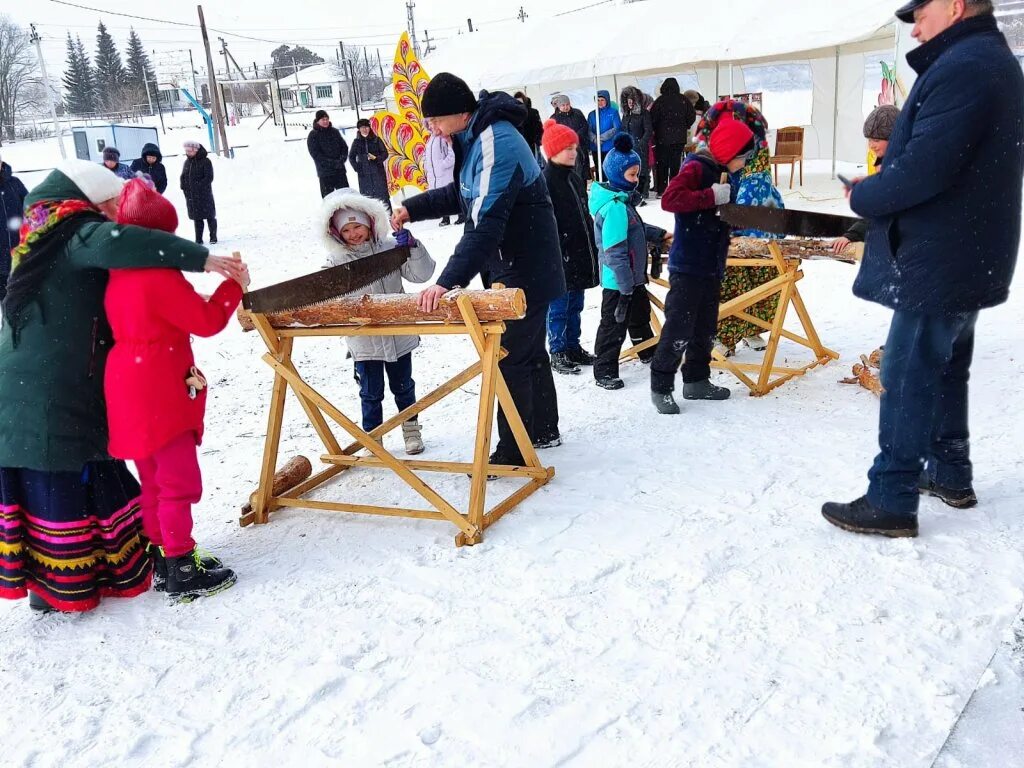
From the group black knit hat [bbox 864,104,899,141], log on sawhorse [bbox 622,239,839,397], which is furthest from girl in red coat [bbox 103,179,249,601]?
black knit hat [bbox 864,104,899,141]

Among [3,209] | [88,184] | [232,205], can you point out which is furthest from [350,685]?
[232,205]

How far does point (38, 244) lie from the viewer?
288 cm

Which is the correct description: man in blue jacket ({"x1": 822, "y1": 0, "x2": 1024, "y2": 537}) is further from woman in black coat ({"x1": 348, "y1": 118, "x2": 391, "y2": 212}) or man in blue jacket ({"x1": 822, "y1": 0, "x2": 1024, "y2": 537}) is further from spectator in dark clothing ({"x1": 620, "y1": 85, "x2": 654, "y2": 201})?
woman in black coat ({"x1": 348, "y1": 118, "x2": 391, "y2": 212})

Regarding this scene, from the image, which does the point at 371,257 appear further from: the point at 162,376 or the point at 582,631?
the point at 582,631

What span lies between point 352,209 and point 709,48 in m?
12.0

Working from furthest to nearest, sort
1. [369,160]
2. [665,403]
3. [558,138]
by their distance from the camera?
[369,160] < [558,138] < [665,403]

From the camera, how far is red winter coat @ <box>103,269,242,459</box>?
2928 mm

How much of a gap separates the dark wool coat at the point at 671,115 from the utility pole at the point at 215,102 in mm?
18647

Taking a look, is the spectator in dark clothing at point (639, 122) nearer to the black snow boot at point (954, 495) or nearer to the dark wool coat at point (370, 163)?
the dark wool coat at point (370, 163)

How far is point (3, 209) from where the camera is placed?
Result: 7.19m

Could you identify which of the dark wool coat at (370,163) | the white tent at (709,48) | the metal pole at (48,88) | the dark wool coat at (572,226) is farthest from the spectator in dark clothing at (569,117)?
the metal pole at (48,88)

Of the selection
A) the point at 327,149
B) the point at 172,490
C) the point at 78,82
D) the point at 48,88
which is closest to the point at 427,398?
the point at 172,490

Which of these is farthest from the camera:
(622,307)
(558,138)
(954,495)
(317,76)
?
(317,76)

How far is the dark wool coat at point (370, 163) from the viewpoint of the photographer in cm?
1387
